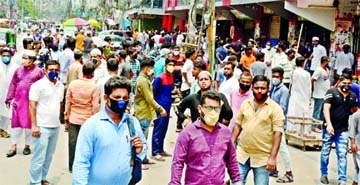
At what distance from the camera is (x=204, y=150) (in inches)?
177

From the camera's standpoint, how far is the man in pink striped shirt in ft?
24.1

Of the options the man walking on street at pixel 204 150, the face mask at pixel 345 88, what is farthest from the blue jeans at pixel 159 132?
the man walking on street at pixel 204 150

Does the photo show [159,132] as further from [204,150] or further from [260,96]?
[204,150]

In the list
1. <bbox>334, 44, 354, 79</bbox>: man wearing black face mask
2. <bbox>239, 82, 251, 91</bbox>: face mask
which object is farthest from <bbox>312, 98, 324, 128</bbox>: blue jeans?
<bbox>334, 44, 354, 79</bbox>: man wearing black face mask

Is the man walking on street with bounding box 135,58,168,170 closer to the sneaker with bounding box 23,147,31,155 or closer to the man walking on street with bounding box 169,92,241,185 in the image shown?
the sneaker with bounding box 23,147,31,155

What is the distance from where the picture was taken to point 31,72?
8.28 metres

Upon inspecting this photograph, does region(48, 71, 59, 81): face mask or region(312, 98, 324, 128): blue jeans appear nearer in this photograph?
region(48, 71, 59, 81): face mask

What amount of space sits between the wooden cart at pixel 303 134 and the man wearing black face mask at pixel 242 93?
10.8 feet

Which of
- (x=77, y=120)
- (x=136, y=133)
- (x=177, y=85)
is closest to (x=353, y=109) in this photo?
(x=77, y=120)

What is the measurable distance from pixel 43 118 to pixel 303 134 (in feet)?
17.3

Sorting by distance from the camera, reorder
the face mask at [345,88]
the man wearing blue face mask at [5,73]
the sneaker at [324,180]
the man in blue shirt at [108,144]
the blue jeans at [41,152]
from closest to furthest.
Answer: the man in blue shirt at [108,144], the blue jeans at [41,152], the face mask at [345,88], the sneaker at [324,180], the man wearing blue face mask at [5,73]

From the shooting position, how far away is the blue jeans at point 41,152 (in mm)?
6848

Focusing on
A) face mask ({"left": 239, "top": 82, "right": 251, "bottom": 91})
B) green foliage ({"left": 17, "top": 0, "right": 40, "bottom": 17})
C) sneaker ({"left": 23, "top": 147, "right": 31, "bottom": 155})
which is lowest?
sneaker ({"left": 23, "top": 147, "right": 31, "bottom": 155})

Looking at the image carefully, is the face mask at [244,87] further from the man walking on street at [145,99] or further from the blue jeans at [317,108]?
the blue jeans at [317,108]
